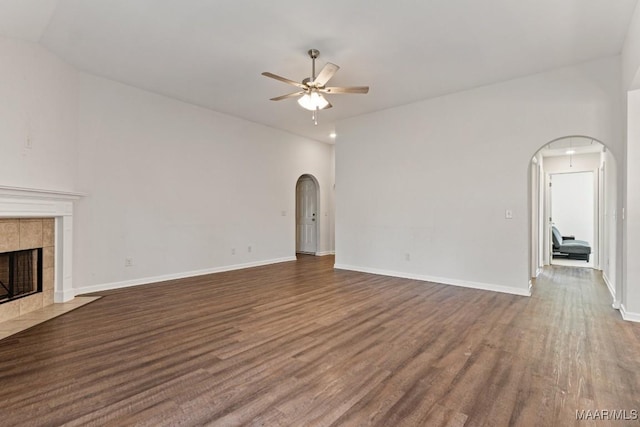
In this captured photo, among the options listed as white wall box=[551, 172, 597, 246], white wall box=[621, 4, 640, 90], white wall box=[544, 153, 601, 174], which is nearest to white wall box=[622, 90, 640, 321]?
white wall box=[621, 4, 640, 90]

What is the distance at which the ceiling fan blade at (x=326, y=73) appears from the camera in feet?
10.6

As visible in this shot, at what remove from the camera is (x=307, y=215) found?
879 cm

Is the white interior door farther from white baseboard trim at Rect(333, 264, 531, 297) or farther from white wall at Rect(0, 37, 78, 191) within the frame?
white wall at Rect(0, 37, 78, 191)

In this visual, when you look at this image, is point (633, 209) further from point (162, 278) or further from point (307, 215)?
point (307, 215)

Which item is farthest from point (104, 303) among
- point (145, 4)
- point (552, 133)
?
point (552, 133)

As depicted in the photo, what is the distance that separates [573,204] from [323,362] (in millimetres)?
10901

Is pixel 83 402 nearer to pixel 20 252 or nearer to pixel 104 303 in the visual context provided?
pixel 104 303

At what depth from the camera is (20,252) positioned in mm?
3652

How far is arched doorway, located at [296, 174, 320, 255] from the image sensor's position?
28.0 feet

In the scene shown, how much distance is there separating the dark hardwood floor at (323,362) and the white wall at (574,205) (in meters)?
7.07

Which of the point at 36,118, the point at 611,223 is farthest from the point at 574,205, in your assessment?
the point at 36,118

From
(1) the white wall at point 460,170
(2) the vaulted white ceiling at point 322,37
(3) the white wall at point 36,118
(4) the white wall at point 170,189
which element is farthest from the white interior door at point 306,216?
(3) the white wall at point 36,118

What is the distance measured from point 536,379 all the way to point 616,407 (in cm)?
41

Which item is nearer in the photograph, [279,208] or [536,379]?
[536,379]
